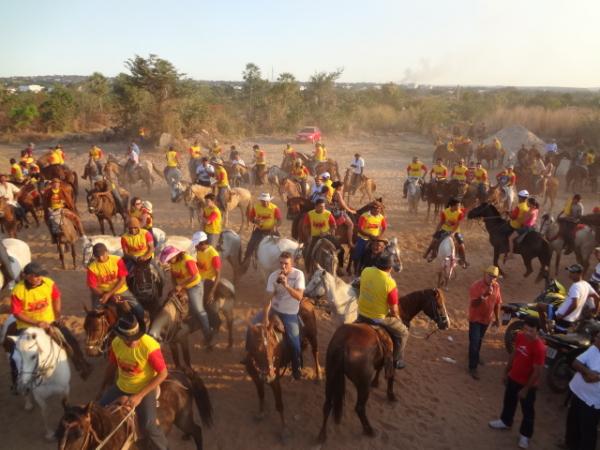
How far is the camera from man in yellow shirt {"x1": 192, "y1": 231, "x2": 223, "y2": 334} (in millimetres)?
7387

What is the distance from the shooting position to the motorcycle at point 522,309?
290 inches

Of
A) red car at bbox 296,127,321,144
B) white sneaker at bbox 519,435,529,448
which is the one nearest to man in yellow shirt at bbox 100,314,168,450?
white sneaker at bbox 519,435,529,448

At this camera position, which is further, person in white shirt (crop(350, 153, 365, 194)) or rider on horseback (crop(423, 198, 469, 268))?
person in white shirt (crop(350, 153, 365, 194))

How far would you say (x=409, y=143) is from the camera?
35062 mm

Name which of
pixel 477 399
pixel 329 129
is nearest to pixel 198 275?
pixel 477 399

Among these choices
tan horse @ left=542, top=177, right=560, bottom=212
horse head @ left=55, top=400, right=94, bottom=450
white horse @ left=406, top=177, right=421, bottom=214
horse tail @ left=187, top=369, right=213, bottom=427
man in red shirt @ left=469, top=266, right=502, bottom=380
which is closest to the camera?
horse head @ left=55, top=400, right=94, bottom=450

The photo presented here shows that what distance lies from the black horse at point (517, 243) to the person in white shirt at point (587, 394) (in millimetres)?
5658

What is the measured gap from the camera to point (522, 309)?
7.39 metres

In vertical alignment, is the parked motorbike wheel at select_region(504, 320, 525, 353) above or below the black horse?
below

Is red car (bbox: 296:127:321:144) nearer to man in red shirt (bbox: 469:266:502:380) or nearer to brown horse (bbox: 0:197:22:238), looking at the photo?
brown horse (bbox: 0:197:22:238)

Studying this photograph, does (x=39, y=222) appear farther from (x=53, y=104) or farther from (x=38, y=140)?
(x=53, y=104)

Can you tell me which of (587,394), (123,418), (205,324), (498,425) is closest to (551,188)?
(498,425)

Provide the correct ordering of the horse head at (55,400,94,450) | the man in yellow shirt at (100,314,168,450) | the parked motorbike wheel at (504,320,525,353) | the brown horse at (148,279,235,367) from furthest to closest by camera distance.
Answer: the parked motorbike wheel at (504,320,525,353)
the brown horse at (148,279,235,367)
the man in yellow shirt at (100,314,168,450)
the horse head at (55,400,94,450)

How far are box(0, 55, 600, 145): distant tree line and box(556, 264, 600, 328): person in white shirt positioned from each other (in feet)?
80.3
